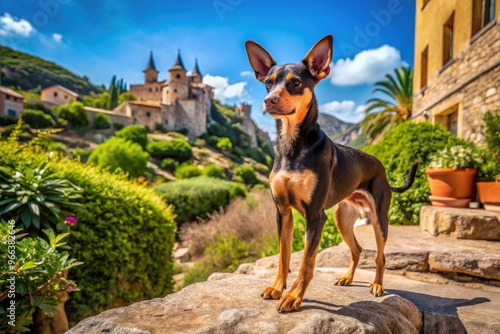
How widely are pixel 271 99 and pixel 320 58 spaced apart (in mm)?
552

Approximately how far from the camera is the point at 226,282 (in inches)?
101

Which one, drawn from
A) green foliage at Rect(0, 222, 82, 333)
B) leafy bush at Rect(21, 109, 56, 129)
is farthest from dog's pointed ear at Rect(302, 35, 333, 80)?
leafy bush at Rect(21, 109, 56, 129)

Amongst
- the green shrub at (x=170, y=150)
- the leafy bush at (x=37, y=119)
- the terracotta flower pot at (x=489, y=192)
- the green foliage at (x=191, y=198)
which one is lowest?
the green foliage at (x=191, y=198)

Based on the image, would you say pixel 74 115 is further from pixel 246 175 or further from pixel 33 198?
pixel 33 198

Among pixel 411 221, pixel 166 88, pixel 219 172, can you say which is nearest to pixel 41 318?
pixel 411 221

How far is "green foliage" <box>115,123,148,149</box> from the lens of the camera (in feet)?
135

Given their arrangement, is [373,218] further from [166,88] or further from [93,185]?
[166,88]

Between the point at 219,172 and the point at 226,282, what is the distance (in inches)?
1223

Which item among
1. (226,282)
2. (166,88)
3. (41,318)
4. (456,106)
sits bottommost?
(41,318)

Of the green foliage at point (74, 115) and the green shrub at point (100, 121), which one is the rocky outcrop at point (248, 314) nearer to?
the green foliage at point (74, 115)

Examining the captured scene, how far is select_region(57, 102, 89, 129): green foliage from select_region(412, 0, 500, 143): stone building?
134 ft

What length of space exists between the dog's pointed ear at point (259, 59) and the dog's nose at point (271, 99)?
1.69ft

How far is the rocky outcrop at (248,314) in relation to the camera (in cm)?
171

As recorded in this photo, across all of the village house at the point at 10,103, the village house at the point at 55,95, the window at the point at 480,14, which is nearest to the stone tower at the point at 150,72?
the village house at the point at 55,95
